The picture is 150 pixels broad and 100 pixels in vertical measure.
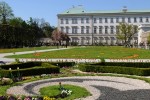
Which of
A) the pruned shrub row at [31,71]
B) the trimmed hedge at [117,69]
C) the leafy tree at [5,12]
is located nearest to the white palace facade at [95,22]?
the leafy tree at [5,12]

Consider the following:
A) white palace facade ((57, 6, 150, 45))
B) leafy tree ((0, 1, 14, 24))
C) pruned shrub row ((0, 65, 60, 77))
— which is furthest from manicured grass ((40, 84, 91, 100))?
white palace facade ((57, 6, 150, 45))

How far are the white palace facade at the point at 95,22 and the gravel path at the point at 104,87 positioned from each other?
86.3 meters

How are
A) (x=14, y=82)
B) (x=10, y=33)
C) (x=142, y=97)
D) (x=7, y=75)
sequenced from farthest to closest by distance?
(x=10, y=33) → (x=7, y=75) → (x=14, y=82) → (x=142, y=97)

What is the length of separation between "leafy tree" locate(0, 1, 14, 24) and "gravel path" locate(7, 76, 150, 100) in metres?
58.1

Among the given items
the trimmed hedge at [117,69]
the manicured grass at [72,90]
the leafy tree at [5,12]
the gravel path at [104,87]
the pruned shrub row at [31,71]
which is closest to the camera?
the manicured grass at [72,90]

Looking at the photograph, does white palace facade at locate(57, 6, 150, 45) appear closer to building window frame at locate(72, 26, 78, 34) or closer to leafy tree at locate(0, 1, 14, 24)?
building window frame at locate(72, 26, 78, 34)

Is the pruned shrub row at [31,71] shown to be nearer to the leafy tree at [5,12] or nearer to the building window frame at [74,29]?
the leafy tree at [5,12]

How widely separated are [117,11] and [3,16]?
140 feet

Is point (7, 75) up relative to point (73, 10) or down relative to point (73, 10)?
down

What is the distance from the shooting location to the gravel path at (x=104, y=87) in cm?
1061

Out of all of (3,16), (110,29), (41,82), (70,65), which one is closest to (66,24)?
(110,29)

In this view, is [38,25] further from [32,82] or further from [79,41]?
[32,82]

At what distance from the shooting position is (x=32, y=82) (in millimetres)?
13227

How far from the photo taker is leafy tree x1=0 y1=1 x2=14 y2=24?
70.6 meters
